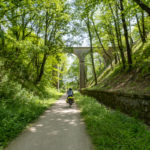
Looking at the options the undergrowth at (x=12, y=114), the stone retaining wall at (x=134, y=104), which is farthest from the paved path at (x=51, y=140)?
the stone retaining wall at (x=134, y=104)

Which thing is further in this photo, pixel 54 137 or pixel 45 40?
pixel 45 40

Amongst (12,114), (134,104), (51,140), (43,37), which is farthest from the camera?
(43,37)

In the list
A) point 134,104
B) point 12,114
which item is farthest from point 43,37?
point 134,104

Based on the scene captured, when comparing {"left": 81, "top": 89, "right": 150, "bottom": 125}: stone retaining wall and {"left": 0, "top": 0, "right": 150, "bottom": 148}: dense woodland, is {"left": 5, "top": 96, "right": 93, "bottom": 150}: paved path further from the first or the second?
{"left": 81, "top": 89, "right": 150, "bottom": 125}: stone retaining wall

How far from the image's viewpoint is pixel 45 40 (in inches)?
473

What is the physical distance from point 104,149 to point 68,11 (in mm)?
12508

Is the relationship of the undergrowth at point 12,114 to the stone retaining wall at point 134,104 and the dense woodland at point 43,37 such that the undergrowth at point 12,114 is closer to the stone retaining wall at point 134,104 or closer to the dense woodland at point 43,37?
the dense woodland at point 43,37

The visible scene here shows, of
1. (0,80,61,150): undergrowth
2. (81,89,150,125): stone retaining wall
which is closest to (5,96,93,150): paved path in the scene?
(0,80,61,150): undergrowth

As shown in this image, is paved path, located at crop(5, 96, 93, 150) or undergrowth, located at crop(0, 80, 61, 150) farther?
undergrowth, located at crop(0, 80, 61, 150)

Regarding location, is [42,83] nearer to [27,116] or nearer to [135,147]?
[27,116]

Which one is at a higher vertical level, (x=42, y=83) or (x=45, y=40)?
(x=45, y=40)

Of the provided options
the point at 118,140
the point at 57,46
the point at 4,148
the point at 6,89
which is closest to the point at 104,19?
the point at 57,46

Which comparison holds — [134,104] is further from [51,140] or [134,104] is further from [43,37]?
[43,37]

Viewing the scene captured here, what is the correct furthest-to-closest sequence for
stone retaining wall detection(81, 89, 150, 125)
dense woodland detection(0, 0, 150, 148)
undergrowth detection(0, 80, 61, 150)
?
dense woodland detection(0, 0, 150, 148)
stone retaining wall detection(81, 89, 150, 125)
undergrowth detection(0, 80, 61, 150)
